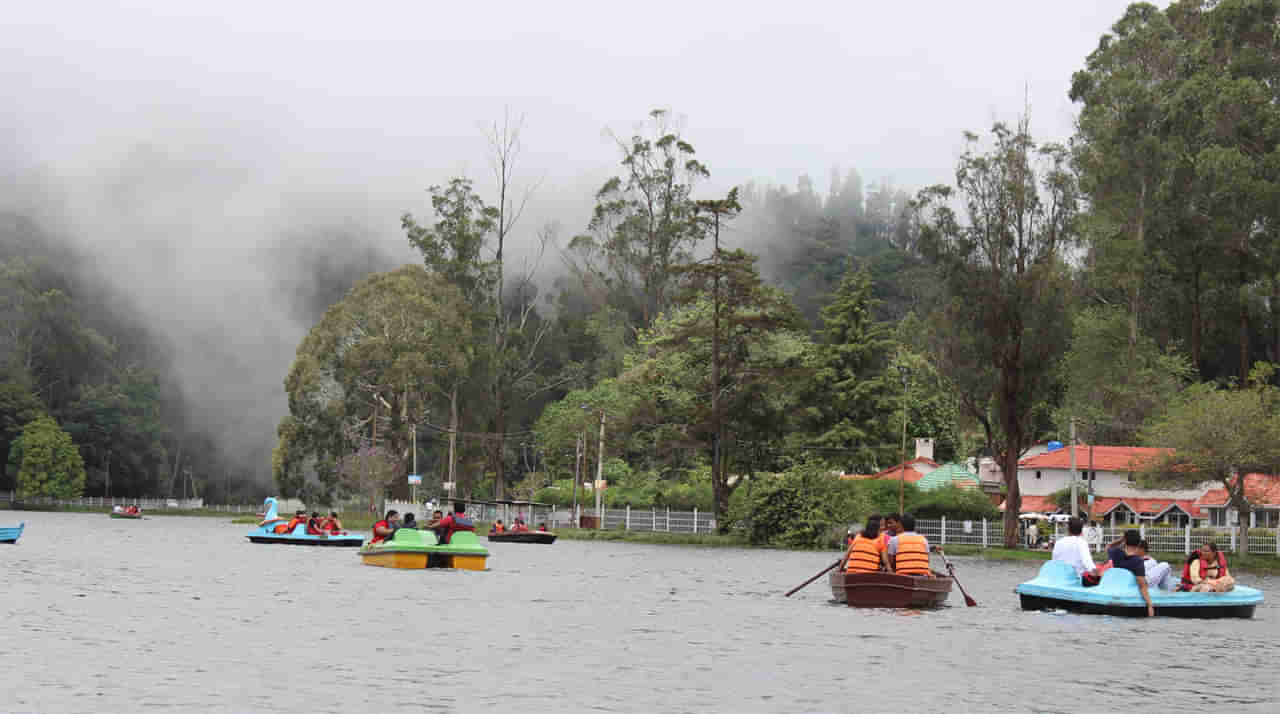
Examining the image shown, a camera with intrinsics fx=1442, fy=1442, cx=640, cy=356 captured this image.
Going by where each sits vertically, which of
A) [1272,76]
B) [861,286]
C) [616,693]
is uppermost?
[1272,76]

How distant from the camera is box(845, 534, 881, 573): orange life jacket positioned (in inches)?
1118

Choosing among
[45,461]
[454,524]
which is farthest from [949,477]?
[45,461]

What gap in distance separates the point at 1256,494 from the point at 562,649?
5219cm

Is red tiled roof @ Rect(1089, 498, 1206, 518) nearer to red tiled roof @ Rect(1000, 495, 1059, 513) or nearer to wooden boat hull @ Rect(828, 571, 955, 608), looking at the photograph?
red tiled roof @ Rect(1000, 495, 1059, 513)

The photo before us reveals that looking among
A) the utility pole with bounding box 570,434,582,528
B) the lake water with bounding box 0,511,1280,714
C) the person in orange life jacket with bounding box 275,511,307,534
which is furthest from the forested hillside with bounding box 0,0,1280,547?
the lake water with bounding box 0,511,1280,714

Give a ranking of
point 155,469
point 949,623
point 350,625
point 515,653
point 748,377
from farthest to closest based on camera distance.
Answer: point 155,469 < point 748,377 < point 949,623 < point 350,625 < point 515,653

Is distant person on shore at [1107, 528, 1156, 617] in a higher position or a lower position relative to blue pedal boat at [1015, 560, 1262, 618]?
higher

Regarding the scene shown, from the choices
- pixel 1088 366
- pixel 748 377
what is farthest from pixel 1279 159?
pixel 748 377

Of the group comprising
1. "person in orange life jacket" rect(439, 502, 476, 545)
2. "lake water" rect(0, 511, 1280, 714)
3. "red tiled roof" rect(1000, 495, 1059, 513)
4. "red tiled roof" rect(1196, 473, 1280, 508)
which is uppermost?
"red tiled roof" rect(1196, 473, 1280, 508)

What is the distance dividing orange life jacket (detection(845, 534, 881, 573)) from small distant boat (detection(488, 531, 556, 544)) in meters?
33.4

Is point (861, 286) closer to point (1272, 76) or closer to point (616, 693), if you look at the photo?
point (1272, 76)

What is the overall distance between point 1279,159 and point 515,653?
61.7 meters

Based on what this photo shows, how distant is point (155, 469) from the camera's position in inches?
4966

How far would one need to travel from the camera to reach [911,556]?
2845 centimetres
